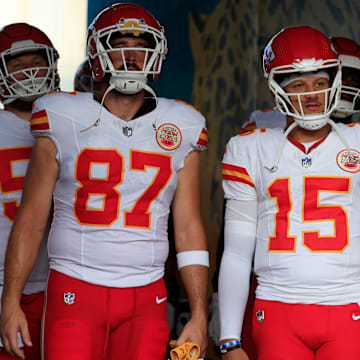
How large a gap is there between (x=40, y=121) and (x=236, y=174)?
0.62 m

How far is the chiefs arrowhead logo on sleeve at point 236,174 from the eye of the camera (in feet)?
7.28

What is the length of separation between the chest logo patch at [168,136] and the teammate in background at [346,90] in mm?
714

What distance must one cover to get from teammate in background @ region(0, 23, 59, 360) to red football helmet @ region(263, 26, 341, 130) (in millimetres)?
916

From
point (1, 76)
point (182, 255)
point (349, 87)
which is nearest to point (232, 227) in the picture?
point (182, 255)

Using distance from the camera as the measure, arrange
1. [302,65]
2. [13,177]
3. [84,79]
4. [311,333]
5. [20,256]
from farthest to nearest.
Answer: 1. [84,79]
2. [13,177]
3. [302,65]
4. [20,256]
5. [311,333]

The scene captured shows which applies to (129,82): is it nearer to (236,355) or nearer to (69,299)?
(69,299)

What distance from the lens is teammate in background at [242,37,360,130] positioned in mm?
2668

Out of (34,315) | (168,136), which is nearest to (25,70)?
(168,136)

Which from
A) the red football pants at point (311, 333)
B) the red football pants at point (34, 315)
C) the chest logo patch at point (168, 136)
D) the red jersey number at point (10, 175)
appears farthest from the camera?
the red jersey number at point (10, 175)

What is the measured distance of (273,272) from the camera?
6.93ft

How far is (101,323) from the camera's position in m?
2.03

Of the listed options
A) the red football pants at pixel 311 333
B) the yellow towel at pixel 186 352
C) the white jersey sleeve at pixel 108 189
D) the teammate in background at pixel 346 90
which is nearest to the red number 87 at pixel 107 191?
the white jersey sleeve at pixel 108 189

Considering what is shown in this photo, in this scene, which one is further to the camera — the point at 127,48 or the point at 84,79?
the point at 84,79

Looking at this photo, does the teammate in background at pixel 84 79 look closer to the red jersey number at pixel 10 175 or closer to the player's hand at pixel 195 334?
the red jersey number at pixel 10 175
